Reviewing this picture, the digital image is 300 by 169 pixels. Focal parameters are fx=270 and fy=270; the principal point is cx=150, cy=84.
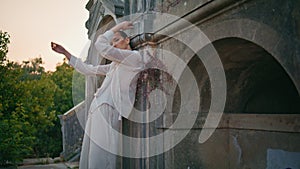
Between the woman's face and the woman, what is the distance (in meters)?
0.02

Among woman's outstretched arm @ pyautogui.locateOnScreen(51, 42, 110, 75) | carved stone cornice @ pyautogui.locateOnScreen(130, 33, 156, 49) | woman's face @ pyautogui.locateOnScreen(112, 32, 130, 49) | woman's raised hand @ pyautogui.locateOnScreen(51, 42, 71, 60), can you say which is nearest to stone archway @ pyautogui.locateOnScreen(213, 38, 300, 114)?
carved stone cornice @ pyautogui.locateOnScreen(130, 33, 156, 49)

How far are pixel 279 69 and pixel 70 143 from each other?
18.8 feet

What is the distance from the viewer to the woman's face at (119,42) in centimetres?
322

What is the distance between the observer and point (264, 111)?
3133 mm

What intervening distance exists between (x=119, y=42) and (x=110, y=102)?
2.44 feet

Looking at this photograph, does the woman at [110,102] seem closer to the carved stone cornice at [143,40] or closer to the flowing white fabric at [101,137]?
the flowing white fabric at [101,137]

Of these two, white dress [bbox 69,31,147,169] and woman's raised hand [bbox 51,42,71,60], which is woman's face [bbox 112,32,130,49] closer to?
white dress [bbox 69,31,147,169]

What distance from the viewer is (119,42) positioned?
10.7ft

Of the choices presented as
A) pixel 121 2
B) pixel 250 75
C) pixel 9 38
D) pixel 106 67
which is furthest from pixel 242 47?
pixel 9 38

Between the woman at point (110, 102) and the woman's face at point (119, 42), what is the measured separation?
0.8 inches

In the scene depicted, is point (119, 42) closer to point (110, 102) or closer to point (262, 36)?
point (110, 102)

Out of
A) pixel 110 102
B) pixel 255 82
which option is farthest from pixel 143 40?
pixel 255 82

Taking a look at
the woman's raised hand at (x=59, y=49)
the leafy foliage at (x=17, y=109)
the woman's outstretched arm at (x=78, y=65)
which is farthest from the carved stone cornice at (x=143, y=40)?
the leafy foliage at (x=17, y=109)

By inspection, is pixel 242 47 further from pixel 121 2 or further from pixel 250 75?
pixel 121 2
